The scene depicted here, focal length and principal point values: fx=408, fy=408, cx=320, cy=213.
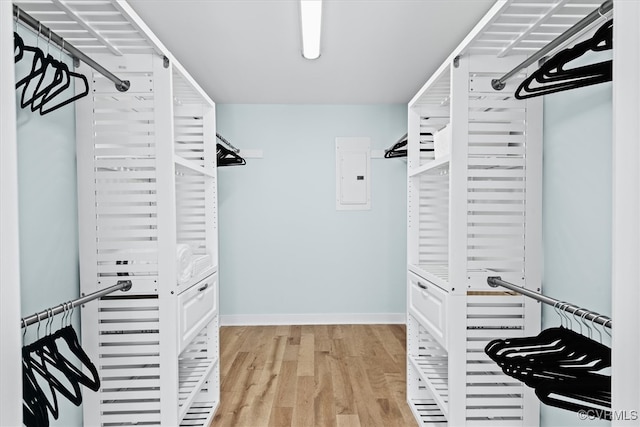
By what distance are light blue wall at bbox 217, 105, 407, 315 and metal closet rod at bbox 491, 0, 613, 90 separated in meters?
2.55

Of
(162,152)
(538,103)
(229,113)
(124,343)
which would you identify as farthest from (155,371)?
(229,113)

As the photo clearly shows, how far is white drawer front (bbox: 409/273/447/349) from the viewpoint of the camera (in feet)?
5.97

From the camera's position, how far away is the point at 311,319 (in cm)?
423

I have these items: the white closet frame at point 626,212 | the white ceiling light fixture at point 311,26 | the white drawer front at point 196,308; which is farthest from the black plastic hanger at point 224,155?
the white closet frame at point 626,212

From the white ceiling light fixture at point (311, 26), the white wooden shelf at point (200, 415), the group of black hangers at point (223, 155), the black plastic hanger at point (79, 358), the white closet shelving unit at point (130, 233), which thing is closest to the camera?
the black plastic hanger at point (79, 358)

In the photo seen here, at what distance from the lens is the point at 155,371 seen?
168cm

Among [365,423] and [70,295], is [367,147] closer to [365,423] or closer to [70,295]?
[365,423]

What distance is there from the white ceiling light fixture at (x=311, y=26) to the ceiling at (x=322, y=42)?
0.26 ft

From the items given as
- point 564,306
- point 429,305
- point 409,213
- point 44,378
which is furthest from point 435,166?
point 44,378

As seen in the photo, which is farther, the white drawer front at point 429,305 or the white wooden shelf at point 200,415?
the white wooden shelf at point 200,415

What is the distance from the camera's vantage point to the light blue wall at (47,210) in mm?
1385

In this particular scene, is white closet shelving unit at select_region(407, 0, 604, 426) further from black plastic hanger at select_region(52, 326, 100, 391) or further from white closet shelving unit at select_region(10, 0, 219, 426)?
black plastic hanger at select_region(52, 326, 100, 391)

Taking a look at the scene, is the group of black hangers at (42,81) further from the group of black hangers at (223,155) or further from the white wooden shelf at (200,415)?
the white wooden shelf at (200,415)

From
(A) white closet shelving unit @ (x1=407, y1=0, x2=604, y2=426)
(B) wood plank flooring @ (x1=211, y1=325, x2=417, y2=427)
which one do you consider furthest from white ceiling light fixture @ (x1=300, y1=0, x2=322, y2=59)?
(B) wood plank flooring @ (x1=211, y1=325, x2=417, y2=427)
